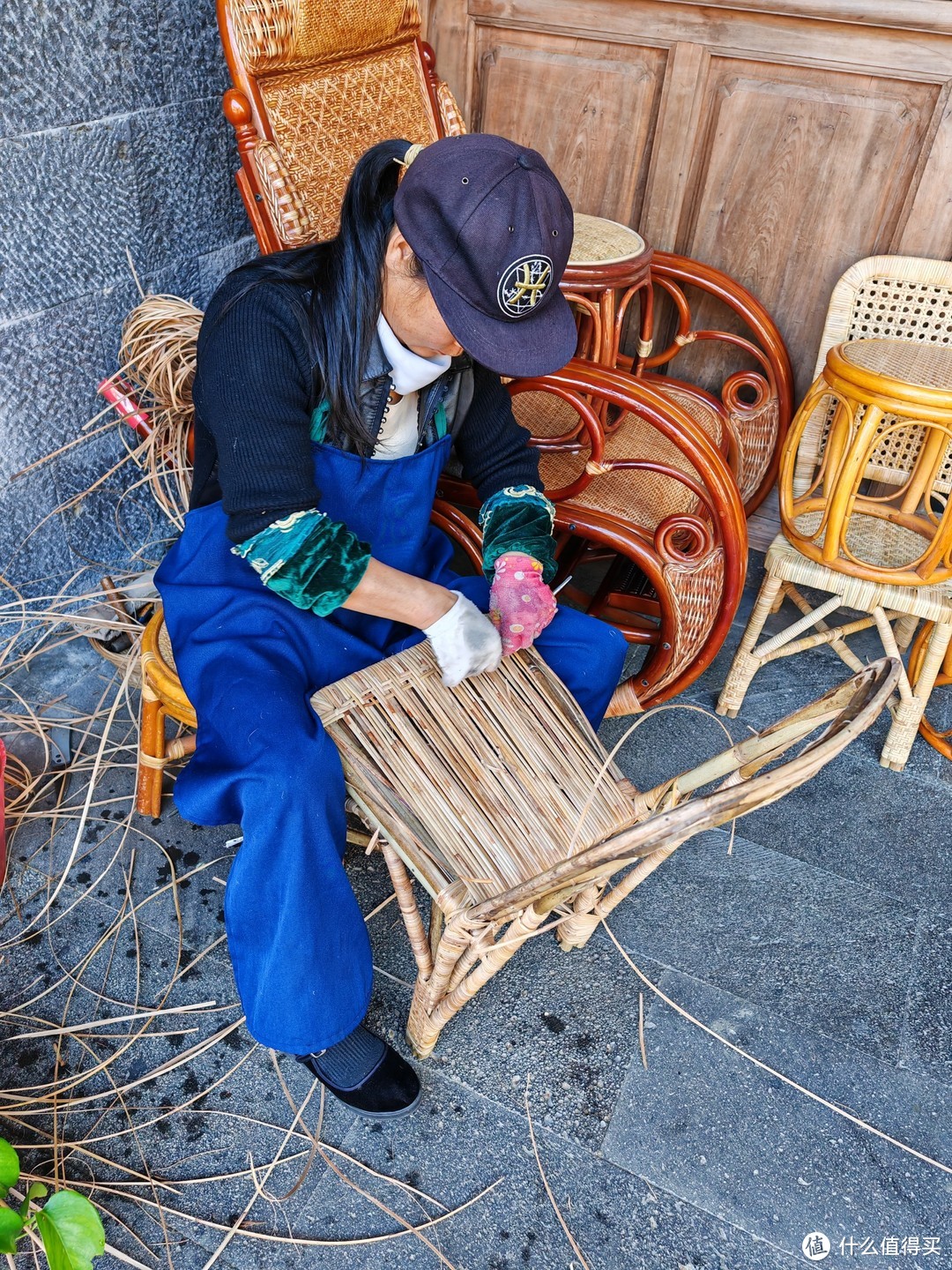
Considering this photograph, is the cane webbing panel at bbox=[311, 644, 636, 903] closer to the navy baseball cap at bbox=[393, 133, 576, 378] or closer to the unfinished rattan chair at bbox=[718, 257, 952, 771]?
the navy baseball cap at bbox=[393, 133, 576, 378]

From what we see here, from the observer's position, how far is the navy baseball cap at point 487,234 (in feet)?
4.09

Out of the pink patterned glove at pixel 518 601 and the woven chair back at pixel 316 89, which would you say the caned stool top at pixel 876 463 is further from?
the woven chair back at pixel 316 89

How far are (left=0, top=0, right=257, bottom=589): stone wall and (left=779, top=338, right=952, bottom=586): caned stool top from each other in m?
1.58

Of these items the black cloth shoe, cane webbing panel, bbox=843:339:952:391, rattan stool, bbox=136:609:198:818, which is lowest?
the black cloth shoe

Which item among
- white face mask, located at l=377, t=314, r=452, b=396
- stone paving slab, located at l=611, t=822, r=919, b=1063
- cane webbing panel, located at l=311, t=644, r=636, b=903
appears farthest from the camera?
stone paving slab, located at l=611, t=822, r=919, b=1063

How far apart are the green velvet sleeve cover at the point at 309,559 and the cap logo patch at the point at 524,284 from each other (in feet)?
1.35

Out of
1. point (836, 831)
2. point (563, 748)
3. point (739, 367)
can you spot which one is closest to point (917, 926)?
point (836, 831)

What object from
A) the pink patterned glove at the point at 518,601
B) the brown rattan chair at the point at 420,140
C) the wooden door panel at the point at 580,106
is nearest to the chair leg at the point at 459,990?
the pink patterned glove at the point at 518,601

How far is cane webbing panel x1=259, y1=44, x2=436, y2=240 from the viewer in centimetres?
194

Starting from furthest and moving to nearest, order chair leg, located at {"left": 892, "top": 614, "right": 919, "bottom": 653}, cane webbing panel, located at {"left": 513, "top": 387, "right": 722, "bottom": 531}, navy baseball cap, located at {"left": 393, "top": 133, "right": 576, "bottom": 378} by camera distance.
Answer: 1. chair leg, located at {"left": 892, "top": 614, "right": 919, "bottom": 653}
2. cane webbing panel, located at {"left": 513, "top": 387, "right": 722, "bottom": 531}
3. navy baseball cap, located at {"left": 393, "top": 133, "right": 576, "bottom": 378}

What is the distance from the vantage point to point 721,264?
2637 mm

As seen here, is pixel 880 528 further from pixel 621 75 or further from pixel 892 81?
pixel 621 75

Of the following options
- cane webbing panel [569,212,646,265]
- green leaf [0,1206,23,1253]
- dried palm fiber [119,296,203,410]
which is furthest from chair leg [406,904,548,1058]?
cane webbing panel [569,212,646,265]

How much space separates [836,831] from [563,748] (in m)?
0.93
